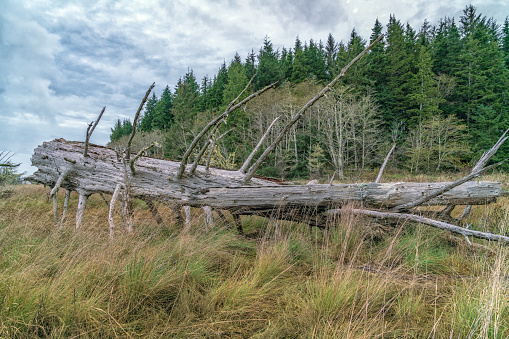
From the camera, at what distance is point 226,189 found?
330cm

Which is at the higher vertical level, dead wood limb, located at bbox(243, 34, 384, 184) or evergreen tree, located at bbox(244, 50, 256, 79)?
evergreen tree, located at bbox(244, 50, 256, 79)

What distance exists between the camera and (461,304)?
1615mm

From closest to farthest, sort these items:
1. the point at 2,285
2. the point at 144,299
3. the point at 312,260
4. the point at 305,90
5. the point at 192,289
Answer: the point at 2,285
the point at 144,299
the point at 192,289
the point at 312,260
the point at 305,90

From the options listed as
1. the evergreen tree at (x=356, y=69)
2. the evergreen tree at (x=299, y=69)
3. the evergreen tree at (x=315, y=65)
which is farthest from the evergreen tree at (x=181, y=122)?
the evergreen tree at (x=356, y=69)

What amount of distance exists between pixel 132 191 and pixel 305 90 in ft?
97.7

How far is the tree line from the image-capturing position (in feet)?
81.9

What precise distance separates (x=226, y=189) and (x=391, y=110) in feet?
114

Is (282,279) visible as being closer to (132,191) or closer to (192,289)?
(192,289)

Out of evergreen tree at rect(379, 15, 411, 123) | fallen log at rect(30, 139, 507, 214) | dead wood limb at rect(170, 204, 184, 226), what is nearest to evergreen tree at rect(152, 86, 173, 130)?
evergreen tree at rect(379, 15, 411, 123)

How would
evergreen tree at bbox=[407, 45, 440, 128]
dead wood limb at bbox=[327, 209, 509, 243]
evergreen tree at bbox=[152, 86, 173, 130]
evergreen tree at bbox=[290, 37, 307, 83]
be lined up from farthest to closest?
1. evergreen tree at bbox=[152, 86, 173, 130]
2. evergreen tree at bbox=[290, 37, 307, 83]
3. evergreen tree at bbox=[407, 45, 440, 128]
4. dead wood limb at bbox=[327, 209, 509, 243]

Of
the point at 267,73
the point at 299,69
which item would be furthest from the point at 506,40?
the point at 267,73

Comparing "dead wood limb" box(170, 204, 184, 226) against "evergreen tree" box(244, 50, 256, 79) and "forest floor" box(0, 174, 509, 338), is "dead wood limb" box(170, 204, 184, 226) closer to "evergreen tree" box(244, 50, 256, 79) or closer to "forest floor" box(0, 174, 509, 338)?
"forest floor" box(0, 174, 509, 338)

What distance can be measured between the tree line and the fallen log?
18061 mm

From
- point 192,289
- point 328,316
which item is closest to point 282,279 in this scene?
point 328,316
